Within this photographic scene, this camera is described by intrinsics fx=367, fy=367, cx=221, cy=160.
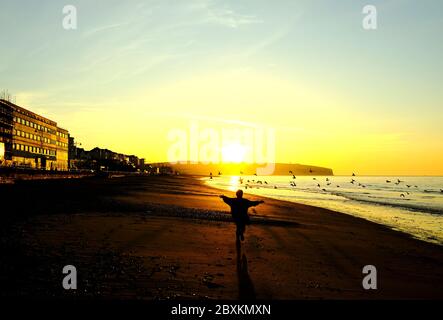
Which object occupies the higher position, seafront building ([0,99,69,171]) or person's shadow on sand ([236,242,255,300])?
seafront building ([0,99,69,171])

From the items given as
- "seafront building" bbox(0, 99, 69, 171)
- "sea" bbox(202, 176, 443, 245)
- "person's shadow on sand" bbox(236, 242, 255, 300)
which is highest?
"seafront building" bbox(0, 99, 69, 171)

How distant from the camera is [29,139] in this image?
121m

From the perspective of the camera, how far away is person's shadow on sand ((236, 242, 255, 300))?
8516 mm

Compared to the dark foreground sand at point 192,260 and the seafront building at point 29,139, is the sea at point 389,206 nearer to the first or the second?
the dark foreground sand at point 192,260

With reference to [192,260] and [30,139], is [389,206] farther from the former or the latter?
[30,139]

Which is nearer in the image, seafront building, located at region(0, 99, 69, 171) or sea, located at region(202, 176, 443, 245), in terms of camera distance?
sea, located at region(202, 176, 443, 245)

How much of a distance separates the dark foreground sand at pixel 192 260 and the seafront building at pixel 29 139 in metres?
89.7

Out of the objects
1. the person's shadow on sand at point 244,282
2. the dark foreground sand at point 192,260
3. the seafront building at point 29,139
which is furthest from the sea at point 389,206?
the seafront building at point 29,139

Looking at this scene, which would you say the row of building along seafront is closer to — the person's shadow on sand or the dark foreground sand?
the dark foreground sand

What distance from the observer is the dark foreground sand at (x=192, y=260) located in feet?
28.0

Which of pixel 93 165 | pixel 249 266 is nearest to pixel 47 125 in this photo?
pixel 93 165

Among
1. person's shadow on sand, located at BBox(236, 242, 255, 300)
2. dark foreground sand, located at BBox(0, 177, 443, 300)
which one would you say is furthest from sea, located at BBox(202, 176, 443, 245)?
person's shadow on sand, located at BBox(236, 242, 255, 300)

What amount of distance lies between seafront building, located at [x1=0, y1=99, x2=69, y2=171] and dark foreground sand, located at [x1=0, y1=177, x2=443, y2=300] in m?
89.7
